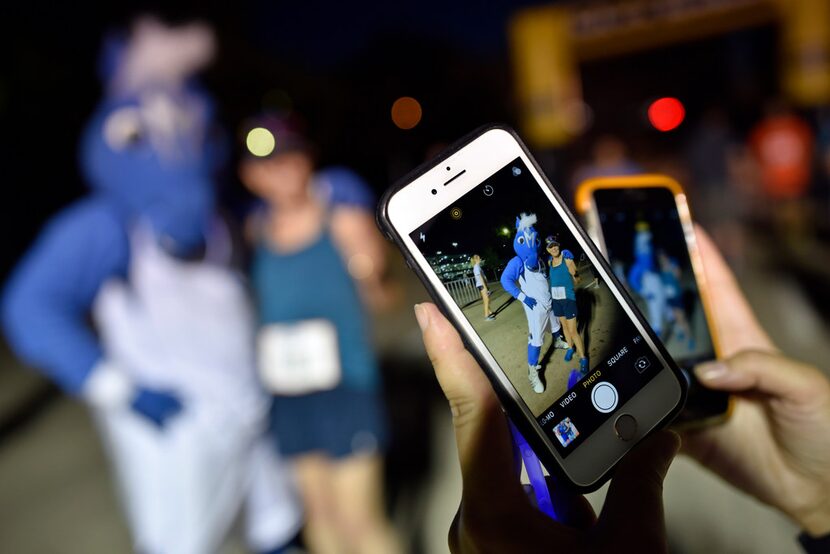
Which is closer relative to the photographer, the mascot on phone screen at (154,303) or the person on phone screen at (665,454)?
the person on phone screen at (665,454)

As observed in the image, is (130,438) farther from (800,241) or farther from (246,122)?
(800,241)

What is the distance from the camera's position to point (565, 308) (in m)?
0.75

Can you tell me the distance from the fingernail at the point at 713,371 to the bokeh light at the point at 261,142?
133 cm

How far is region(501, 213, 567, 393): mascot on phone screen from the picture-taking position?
2.37ft

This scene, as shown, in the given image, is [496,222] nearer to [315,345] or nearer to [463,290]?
[463,290]

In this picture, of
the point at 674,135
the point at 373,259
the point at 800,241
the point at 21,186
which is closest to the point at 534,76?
the point at 674,135

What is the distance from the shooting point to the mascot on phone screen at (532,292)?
0.72 metres

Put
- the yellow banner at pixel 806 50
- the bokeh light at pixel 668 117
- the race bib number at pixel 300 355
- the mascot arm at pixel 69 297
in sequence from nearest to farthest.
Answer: the mascot arm at pixel 69 297, the race bib number at pixel 300 355, the yellow banner at pixel 806 50, the bokeh light at pixel 668 117

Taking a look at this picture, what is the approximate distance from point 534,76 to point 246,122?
5.91 metres

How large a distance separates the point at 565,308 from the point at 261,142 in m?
1.32

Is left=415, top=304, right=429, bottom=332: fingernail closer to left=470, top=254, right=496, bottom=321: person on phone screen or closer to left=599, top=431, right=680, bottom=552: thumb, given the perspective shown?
left=470, top=254, right=496, bottom=321: person on phone screen

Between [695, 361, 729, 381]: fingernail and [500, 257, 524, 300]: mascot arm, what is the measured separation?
16.9 inches

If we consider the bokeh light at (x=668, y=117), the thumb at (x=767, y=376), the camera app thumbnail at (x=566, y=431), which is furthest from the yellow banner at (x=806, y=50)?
the camera app thumbnail at (x=566, y=431)

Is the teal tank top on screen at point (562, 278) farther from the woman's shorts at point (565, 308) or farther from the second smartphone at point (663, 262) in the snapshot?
the second smartphone at point (663, 262)
